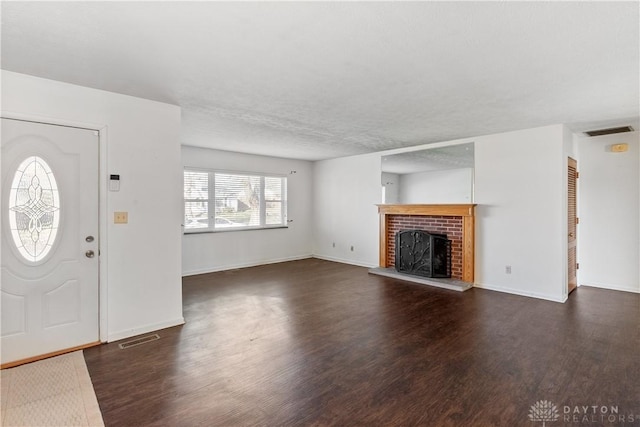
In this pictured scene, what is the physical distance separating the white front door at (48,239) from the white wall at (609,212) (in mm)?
6641

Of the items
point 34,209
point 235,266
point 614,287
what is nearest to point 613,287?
point 614,287

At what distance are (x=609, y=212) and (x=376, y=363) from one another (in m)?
4.72

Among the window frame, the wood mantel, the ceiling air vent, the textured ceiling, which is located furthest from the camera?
the window frame

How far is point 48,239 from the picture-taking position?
275 centimetres

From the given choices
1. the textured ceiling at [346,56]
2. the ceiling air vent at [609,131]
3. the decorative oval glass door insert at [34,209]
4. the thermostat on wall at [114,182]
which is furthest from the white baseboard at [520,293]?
the decorative oval glass door insert at [34,209]

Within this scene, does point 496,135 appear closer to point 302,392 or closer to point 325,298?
point 325,298

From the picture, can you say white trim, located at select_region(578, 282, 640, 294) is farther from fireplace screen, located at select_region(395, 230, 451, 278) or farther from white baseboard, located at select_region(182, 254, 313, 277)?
white baseboard, located at select_region(182, 254, 313, 277)

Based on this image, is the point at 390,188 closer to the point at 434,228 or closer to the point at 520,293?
the point at 434,228

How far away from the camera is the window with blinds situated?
5.88 meters

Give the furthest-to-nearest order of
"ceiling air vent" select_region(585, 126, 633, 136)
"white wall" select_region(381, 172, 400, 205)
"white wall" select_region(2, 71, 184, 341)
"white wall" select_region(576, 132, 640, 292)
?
"white wall" select_region(381, 172, 400, 205) < "white wall" select_region(576, 132, 640, 292) < "ceiling air vent" select_region(585, 126, 633, 136) < "white wall" select_region(2, 71, 184, 341)

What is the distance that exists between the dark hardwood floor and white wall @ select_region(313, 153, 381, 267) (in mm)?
2515

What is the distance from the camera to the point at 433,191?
5.41 m

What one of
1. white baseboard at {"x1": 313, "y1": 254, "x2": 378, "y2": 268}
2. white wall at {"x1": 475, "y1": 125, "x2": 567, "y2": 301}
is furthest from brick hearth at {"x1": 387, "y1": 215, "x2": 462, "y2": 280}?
white baseboard at {"x1": 313, "y1": 254, "x2": 378, "y2": 268}

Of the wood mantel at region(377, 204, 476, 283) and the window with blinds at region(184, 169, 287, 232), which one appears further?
the window with blinds at region(184, 169, 287, 232)
